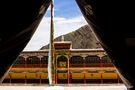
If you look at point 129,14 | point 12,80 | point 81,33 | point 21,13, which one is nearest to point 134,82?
point 129,14

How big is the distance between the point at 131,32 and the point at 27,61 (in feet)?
107

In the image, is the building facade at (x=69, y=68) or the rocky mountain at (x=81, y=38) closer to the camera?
the building facade at (x=69, y=68)

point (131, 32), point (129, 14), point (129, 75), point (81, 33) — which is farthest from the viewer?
point (81, 33)

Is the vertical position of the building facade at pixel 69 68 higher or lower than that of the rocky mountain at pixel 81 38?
lower

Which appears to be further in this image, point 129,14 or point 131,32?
point 131,32

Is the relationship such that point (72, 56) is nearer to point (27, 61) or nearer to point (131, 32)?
point (27, 61)

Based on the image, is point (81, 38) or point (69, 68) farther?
point (81, 38)

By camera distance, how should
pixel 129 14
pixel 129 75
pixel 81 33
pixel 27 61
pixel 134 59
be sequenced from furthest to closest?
pixel 81 33 < pixel 27 61 < pixel 129 75 < pixel 134 59 < pixel 129 14

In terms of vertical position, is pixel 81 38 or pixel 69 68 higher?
pixel 81 38

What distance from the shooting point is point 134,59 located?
359cm

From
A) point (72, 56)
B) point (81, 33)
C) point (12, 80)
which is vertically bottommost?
point (12, 80)

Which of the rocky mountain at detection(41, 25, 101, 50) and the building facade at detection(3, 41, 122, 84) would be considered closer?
the building facade at detection(3, 41, 122, 84)

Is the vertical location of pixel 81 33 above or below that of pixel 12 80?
above

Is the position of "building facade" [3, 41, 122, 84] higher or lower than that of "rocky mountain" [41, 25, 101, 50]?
lower
